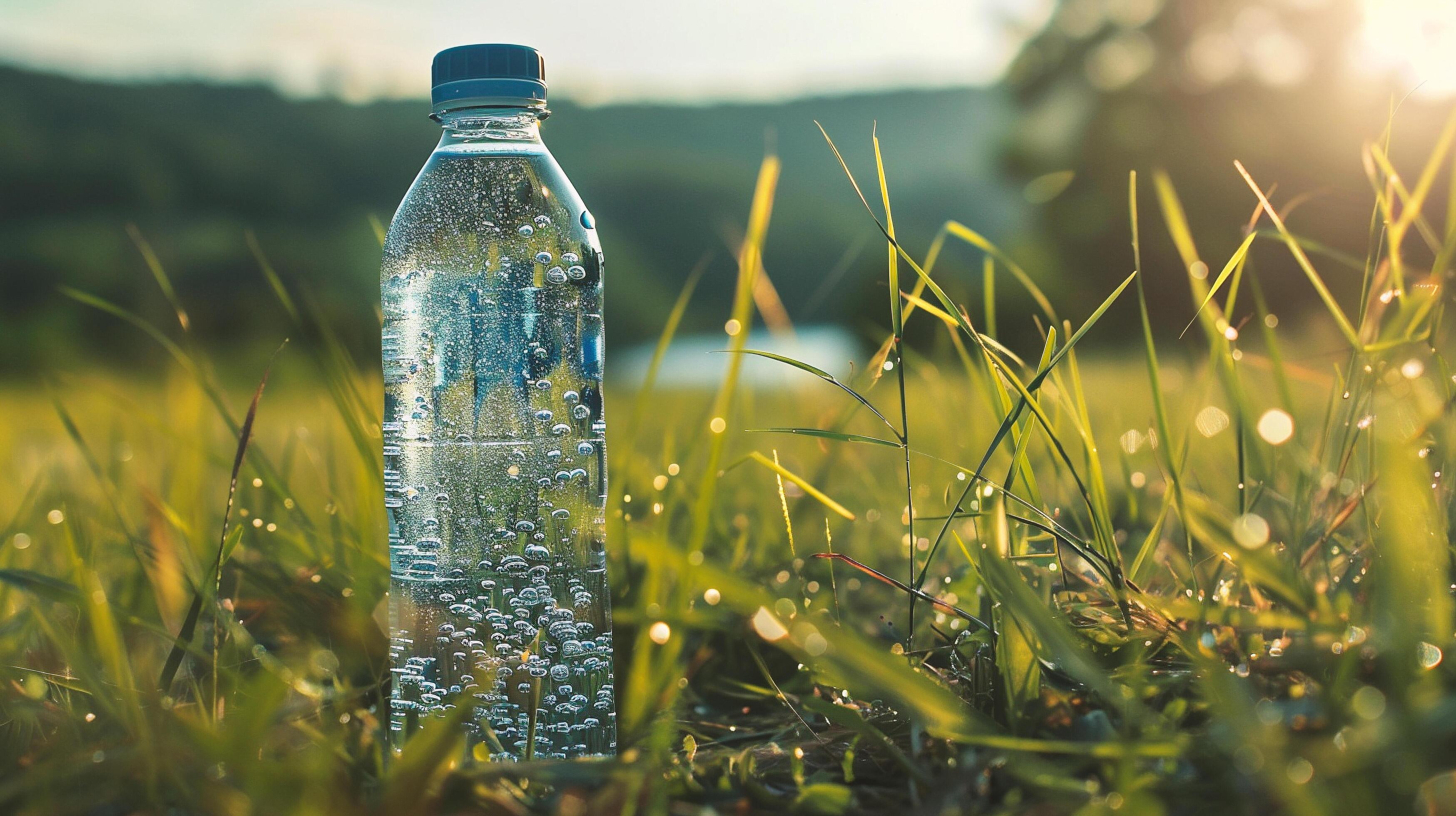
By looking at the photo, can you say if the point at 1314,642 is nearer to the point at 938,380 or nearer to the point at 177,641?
the point at 938,380

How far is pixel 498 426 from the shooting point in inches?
52.8

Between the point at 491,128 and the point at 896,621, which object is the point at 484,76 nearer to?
the point at 491,128

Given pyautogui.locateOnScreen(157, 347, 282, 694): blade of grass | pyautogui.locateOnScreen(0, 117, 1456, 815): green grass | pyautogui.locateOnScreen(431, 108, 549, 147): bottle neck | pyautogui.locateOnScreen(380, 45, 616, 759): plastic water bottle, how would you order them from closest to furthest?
pyautogui.locateOnScreen(0, 117, 1456, 815): green grass < pyautogui.locateOnScreen(157, 347, 282, 694): blade of grass < pyautogui.locateOnScreen(380, 45, 616, 759): plastic water bottle < pyautogui.locateOnScreen(431, 108, 549, 147): bottle neck

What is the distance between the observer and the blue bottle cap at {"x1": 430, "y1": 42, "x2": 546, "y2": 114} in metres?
1.25

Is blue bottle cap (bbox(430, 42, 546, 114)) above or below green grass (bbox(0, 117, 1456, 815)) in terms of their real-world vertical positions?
above

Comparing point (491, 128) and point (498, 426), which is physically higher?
point (491, 128)

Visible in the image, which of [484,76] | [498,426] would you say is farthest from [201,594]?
[484,76]

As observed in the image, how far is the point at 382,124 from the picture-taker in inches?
819

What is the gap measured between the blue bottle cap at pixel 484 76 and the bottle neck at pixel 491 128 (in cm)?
13

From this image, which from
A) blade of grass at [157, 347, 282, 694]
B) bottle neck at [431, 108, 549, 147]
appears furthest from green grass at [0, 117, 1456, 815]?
bottle neck at [431, 108, 549, 147]

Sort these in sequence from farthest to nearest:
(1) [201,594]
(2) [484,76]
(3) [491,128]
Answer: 1. (3) [491,128]
2. (2) [484,76]
3. (1) [201,594]

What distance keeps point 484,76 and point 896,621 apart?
3.06 feet

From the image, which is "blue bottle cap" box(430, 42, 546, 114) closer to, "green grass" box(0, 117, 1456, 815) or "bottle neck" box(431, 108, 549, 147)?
"bottle neck" box(431, 108, 549, 147)

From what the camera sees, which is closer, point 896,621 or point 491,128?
point 896,621
